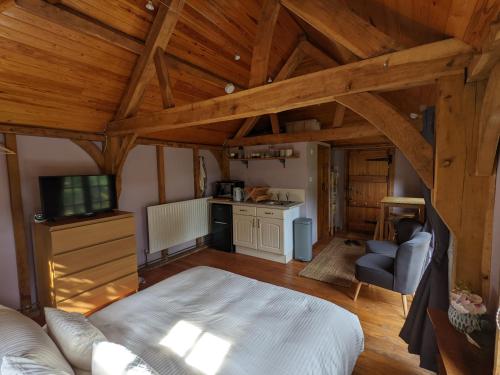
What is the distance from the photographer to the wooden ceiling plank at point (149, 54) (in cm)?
223

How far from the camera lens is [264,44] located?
2084mm

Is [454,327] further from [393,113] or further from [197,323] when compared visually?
[197,323]

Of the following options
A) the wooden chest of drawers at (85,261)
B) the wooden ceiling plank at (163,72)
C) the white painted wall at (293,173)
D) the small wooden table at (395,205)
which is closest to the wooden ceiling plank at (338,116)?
the white painted wall at (293,173)

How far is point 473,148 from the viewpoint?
3.93 ft

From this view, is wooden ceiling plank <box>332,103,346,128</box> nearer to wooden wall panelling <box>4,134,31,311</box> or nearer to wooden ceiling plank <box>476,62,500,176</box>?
wooden ceiling plank <box>476,62,500,176</box>

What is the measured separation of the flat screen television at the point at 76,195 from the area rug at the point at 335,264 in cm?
278

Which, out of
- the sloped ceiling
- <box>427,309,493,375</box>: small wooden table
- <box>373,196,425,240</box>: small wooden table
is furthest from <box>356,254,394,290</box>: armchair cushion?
the sloped ceiling

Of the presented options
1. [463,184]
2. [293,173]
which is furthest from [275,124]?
[463,184]

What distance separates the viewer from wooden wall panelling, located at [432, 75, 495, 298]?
3.92 ft

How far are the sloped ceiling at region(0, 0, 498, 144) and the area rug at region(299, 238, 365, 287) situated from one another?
2.42 metres

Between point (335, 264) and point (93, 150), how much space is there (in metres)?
3.79

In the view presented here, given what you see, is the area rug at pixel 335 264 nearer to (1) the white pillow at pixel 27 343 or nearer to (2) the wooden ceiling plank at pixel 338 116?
(2) the wooden ceiling plank at pixel 338 116

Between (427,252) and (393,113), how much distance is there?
5.30 feet

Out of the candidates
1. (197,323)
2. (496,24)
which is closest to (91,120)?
(197,323)
